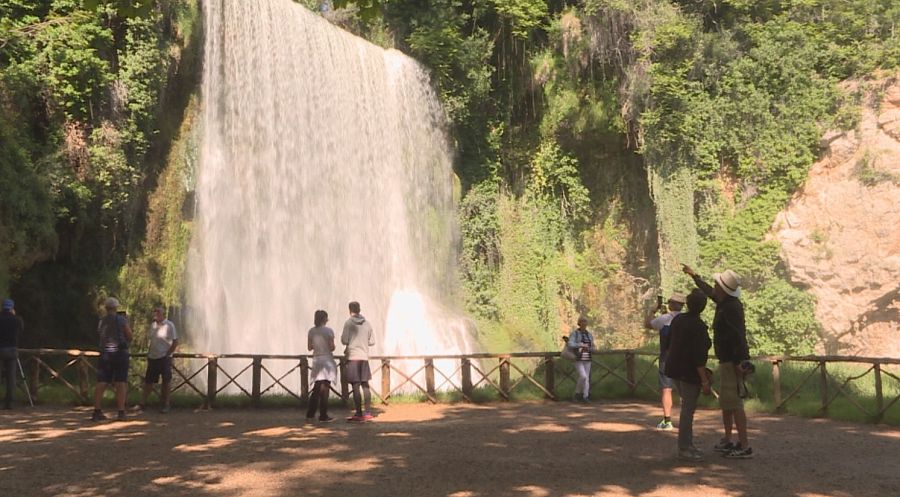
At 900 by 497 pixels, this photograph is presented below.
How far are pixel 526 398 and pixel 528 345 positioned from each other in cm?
1193

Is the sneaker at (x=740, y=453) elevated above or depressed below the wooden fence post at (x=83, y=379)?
below

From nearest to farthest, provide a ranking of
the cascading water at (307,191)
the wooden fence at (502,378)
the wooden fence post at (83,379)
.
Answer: the wooden fence at (502,378)
the wooden fence post at (83,379)
the cascading water at (307,191)

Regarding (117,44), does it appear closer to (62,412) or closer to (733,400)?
(62,412)

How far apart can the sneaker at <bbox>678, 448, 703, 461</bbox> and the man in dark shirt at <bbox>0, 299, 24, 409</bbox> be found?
927cm

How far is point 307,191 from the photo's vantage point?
20969 mm

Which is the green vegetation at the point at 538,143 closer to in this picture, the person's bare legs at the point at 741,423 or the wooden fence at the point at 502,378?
the wooden fence at the point at 502,378

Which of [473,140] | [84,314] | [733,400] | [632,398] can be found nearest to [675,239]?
[473,140]

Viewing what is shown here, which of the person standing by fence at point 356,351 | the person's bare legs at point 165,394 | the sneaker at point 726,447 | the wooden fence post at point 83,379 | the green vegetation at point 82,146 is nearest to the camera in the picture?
the sneaker at point 726,447

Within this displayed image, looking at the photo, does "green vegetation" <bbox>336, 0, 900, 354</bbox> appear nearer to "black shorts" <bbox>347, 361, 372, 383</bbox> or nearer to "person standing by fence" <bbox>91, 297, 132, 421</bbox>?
"black shorts" <bbox>347, 361, 372, 383</bbox>

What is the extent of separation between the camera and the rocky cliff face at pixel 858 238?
22469mm

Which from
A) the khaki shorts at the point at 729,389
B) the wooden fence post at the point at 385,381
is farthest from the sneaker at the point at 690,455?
the wooden fence post at the point at 385,381

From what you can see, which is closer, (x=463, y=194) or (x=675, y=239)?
(x=675, y=239)

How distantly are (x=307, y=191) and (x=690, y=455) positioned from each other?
49.1ft

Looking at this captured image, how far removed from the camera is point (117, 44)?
18312 millimetres
